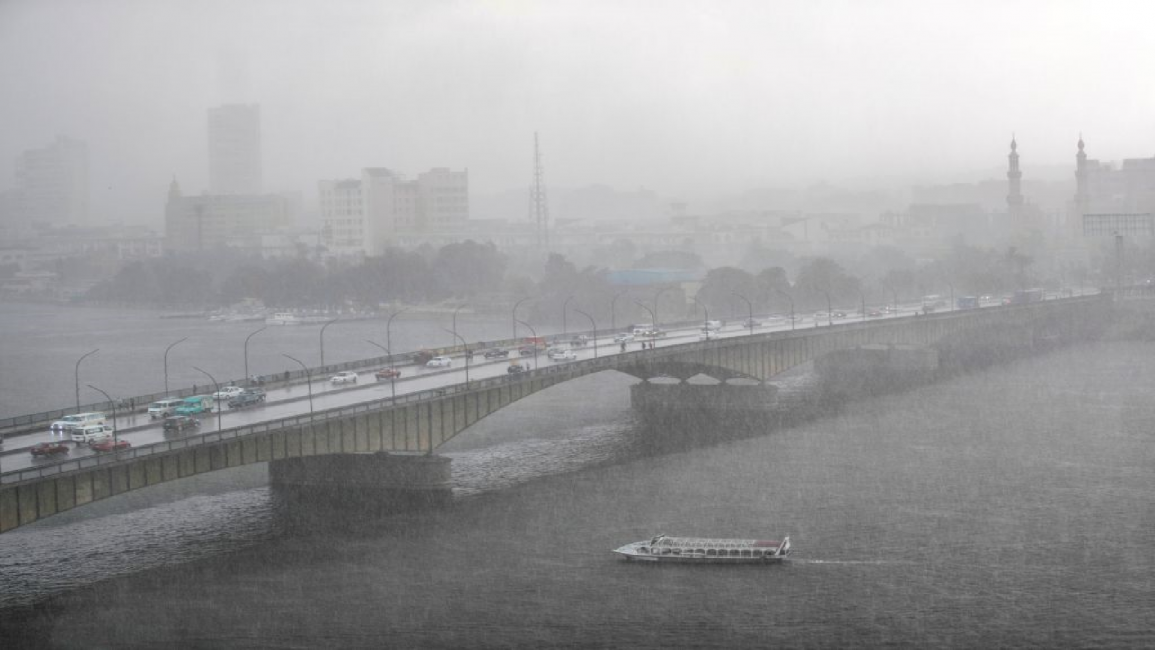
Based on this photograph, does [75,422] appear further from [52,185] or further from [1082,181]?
[1082,181]

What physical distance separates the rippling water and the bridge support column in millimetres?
423

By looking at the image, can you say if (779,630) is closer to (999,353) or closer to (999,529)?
(999,529)

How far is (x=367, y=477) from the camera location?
16.9 metres

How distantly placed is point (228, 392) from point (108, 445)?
448 cm

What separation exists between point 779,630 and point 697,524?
12.5 ft

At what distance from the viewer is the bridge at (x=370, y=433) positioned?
482 inches

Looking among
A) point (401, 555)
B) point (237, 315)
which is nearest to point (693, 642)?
Result: point (401, 555)

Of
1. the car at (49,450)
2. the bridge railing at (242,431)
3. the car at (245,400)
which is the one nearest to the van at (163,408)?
the car at (245,400)

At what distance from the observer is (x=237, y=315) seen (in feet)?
167

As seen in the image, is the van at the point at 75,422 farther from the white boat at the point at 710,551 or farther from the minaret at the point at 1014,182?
the minaret at the point at 1014,182

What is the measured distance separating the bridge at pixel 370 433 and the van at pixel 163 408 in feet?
4.60

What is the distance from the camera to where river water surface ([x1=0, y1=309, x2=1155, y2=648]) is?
11.6 meters

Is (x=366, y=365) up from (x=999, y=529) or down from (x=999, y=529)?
up

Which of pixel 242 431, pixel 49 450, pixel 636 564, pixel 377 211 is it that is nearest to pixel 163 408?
pixel 242 431
